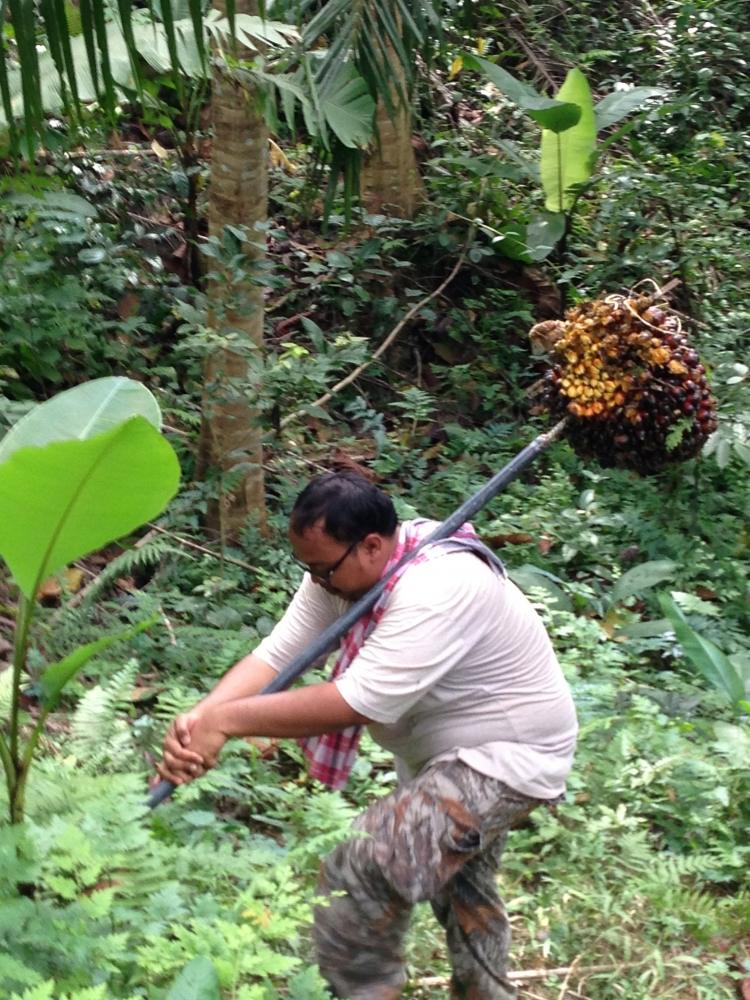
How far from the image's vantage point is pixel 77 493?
2152 millimetres

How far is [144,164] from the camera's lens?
25.1 ft

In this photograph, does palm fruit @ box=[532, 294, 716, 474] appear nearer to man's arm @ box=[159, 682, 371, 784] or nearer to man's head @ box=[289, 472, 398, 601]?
man's head @ box=[289, 472, 398, 601]

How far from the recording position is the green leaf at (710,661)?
14.5 feet

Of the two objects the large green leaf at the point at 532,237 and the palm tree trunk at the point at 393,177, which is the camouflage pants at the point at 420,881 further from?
the palm tree trunk at the point at 393,177

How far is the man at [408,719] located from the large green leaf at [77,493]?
577 mm

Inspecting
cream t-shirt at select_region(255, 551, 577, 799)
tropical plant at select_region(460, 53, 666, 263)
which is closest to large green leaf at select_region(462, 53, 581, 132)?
tropical plant at select_region(460, 53, 666, 263)

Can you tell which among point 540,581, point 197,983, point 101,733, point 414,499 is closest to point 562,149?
point 414,499

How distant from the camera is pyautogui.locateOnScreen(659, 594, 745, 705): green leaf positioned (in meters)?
4.42

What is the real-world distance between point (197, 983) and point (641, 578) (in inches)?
150

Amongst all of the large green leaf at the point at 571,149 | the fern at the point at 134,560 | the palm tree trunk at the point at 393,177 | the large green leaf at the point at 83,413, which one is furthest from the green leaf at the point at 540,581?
the palm tree trunk at the point at 393,177

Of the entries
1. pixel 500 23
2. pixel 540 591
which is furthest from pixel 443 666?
pixel 500 23

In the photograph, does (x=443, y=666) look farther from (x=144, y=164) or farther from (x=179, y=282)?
(x=144, y=164)

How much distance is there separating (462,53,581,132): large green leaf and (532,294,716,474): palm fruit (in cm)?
458

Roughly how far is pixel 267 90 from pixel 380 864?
3.19 meters
